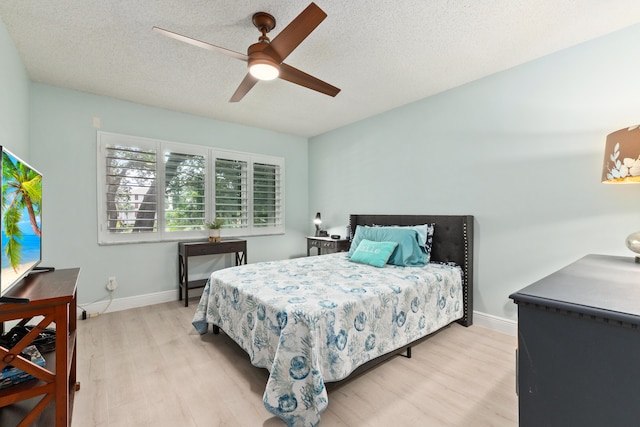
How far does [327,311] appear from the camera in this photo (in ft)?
5.51

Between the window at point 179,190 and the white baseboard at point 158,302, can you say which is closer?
the white baseboard at point 158,302

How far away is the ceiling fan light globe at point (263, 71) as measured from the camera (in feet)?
6.43

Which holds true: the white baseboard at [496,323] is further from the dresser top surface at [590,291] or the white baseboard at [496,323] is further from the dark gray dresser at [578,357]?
the dark gray dresser at [578,357]

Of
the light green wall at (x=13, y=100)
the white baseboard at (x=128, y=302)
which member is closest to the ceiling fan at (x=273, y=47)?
the light green wall at (x=13, y=100)

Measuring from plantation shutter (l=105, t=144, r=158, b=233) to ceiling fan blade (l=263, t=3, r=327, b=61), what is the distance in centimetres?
246

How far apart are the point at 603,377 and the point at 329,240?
11.2ft

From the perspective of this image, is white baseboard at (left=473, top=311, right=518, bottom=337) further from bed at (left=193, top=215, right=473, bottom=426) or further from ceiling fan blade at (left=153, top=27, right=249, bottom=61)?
ceiling fan blade at (left=153, top=27, right=249, bottom=61)

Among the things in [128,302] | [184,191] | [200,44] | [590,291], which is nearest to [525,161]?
[590,291]

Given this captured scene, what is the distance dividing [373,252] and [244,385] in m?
1.61

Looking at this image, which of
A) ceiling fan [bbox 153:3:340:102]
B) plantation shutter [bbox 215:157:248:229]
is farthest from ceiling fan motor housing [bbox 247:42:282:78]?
plantation shutter [bbox 215:157:248:229]

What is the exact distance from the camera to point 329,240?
13.7ft

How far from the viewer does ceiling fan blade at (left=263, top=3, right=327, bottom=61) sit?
1.52m

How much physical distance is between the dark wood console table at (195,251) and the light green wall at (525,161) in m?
2.08

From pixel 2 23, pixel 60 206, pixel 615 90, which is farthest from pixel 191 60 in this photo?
pixel 615 90
